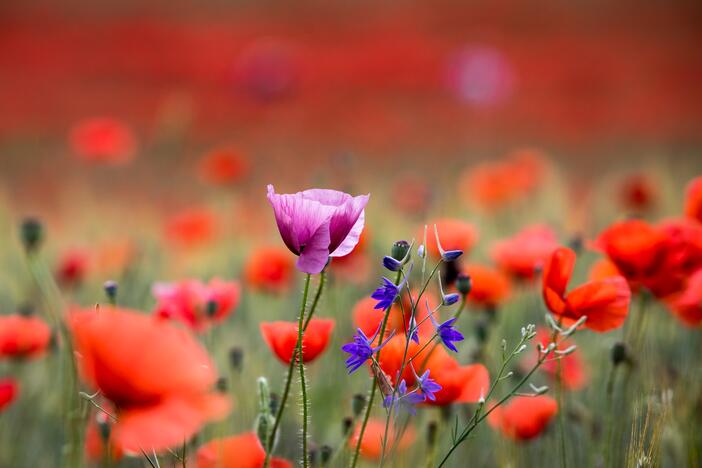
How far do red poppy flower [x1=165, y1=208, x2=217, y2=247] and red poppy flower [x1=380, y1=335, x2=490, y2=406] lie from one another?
3.65 ft

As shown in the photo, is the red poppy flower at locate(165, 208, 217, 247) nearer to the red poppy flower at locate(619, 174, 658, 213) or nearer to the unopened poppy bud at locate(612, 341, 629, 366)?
the red poppy flower at locate(619, 174, 658, 213)

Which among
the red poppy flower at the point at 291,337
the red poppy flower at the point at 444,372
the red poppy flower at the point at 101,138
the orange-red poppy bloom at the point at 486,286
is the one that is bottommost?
the red poppy flower at the point at 444,372

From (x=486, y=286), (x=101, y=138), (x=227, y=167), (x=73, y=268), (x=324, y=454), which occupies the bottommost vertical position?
(x=324, y=454)

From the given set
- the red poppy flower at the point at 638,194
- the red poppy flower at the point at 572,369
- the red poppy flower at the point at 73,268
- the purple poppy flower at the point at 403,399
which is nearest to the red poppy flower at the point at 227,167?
the red poppy flower at the point at 73,268

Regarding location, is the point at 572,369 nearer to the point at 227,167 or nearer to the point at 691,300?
the point at 691,300

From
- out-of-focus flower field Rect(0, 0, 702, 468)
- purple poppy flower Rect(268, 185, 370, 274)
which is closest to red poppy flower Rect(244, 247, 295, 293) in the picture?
out-of-focus flower field Rect(0, 0, 702, 468)

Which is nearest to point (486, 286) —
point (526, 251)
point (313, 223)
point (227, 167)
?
point (526, 251)

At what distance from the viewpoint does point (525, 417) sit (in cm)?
89

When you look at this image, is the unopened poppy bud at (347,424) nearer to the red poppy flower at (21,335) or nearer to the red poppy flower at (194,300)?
the red poppy flower at (194,300)

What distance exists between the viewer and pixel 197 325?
91 centimetres

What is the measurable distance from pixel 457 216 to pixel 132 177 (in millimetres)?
1805

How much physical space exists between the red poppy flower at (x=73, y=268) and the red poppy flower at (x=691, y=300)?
3.36 ft

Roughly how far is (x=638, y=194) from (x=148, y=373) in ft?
5.19

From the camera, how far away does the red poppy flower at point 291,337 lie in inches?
25.5
